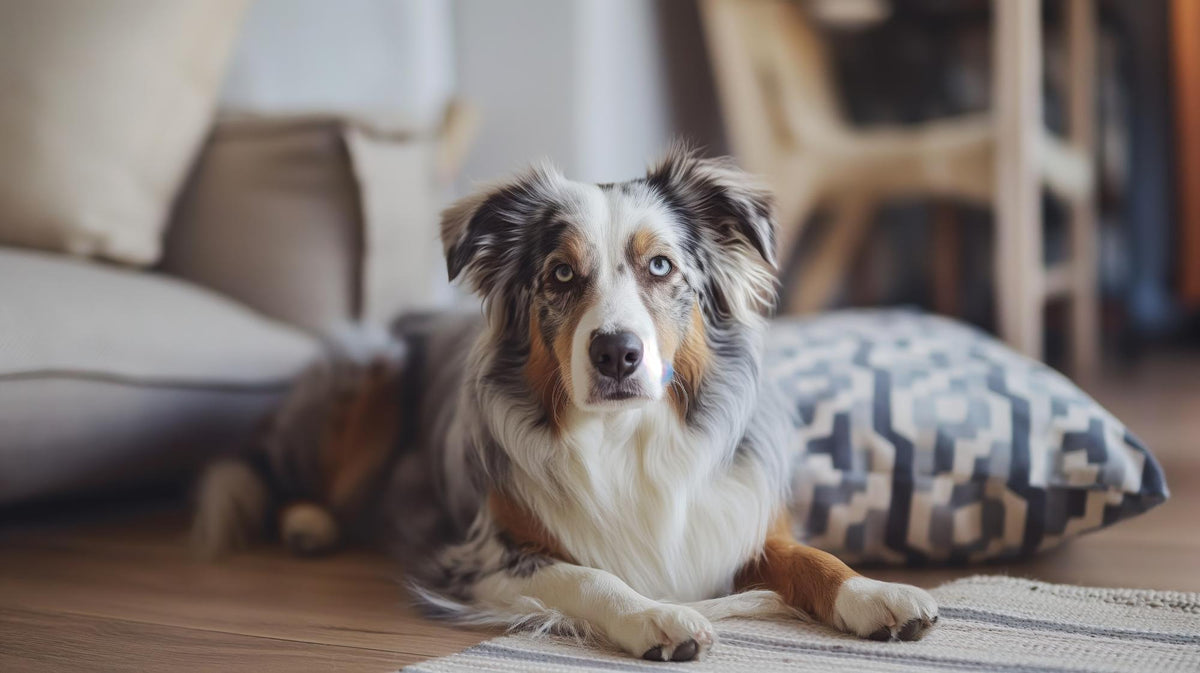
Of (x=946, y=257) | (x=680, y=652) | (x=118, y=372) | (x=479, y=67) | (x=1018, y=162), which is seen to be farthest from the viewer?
(x=946, y=257)

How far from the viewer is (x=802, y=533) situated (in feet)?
5.49

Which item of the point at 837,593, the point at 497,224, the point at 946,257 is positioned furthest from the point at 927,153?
the point at 837,593

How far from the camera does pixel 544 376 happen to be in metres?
1.48

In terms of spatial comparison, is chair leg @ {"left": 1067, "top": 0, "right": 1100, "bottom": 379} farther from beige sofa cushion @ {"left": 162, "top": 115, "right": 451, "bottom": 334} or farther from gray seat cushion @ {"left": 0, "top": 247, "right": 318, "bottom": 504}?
gray seat cushion @ {"left": 0, "top": 247, "right": 318, "bottom": 504}

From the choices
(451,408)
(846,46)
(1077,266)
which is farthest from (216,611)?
(846,46)

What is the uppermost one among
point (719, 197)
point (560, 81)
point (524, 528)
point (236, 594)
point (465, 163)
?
point (560, 81)

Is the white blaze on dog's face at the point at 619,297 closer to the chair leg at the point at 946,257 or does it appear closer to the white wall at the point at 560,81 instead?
the white wall at the point at 560,81

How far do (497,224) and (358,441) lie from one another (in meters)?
0.84

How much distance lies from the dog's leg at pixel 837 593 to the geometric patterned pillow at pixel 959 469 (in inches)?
7.4

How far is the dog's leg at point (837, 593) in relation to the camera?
50.8 inches

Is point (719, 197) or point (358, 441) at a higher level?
point (719, 197)

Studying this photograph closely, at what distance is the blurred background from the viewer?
2158mm

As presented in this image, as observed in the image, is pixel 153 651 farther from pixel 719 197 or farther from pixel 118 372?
pixel 719 197

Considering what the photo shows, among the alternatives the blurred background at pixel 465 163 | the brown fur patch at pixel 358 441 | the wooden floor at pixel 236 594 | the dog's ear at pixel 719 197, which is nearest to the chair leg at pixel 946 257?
the blurred background at pixel 465 163
